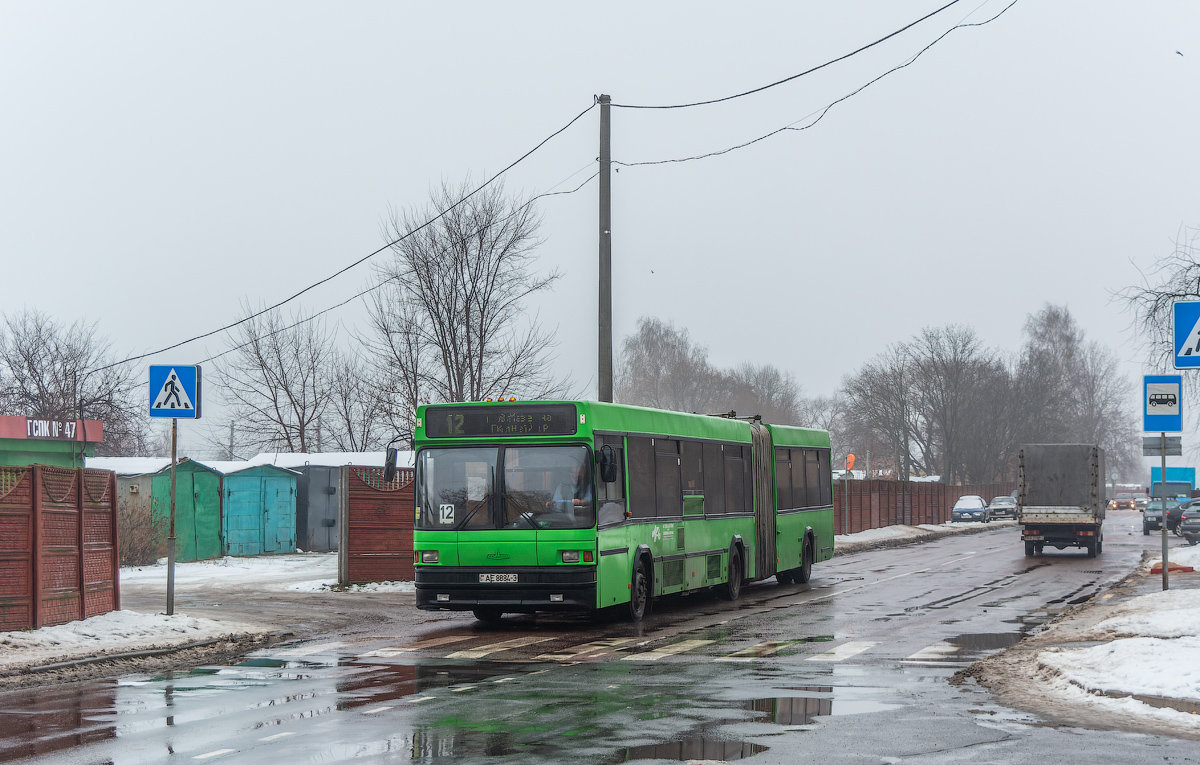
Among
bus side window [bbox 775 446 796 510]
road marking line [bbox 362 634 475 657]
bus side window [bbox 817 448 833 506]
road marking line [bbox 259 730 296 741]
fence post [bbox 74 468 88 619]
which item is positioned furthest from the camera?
bus side window [bbox 817 448 833 506]

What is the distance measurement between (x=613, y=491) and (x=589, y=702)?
21.0 feet

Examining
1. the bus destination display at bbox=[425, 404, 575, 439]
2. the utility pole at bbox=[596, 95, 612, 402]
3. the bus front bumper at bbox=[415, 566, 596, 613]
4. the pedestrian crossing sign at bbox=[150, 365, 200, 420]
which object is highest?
the utility pole at bbox=[596, 95, 612, 402]

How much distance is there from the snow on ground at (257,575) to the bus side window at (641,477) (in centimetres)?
660

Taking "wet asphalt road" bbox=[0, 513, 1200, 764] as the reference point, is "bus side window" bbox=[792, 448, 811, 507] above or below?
above

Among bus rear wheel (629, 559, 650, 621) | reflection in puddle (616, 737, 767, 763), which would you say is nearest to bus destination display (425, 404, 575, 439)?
bus rear wheel (629, 559, 650, 621)

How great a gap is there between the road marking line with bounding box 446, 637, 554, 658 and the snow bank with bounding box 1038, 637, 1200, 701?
18.3 feet

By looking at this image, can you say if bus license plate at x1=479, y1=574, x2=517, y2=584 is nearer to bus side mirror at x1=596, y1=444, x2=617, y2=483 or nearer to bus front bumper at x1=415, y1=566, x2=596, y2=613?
bus front bumper at x1=415, y1=566, x2=596, y2=613

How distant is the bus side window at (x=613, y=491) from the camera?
16.0 meters

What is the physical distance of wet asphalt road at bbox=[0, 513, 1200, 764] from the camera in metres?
8.17

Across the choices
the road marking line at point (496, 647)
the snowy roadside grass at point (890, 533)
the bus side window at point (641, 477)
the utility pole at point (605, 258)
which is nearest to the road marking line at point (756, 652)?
the road marking line at point (496, 647)

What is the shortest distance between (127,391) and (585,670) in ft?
178

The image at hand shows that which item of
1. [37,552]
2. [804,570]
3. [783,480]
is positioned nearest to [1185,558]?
[804,570]

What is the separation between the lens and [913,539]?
5025 centimetres

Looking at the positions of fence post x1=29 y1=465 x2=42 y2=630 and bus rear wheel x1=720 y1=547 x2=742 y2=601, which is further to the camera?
bus rear wheel x1=720 y1=547 x2=742 y2=601
